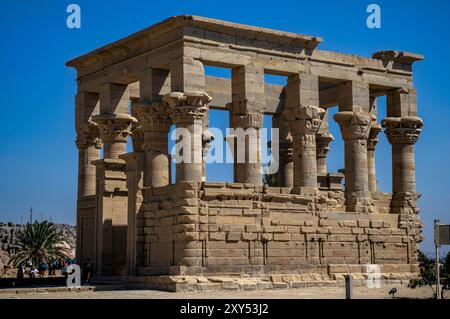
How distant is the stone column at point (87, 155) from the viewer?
113ft

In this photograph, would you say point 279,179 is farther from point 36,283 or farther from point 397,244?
point 36,283

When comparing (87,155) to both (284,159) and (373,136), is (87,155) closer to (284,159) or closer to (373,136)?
(284,159)

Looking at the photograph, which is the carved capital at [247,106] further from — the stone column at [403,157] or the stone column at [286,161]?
the stone column at [286,161]

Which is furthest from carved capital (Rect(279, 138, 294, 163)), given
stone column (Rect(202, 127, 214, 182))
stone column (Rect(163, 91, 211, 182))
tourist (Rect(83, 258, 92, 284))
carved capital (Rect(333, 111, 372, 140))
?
tourist (Rect(83, 258, 92, 284))

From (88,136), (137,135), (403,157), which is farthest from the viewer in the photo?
(137,135)

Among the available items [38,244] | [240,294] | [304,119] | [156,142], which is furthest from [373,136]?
[38,244]

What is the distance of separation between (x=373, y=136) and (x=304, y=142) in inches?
253

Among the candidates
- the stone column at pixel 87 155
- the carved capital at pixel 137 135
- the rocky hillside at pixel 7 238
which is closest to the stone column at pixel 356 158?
the carved capital at pixel 137 135

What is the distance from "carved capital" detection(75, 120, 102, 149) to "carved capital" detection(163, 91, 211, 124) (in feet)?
20.4

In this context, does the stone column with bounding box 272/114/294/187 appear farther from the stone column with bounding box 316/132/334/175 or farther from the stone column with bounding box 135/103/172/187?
the stone column with bounding box 135/103/172/187

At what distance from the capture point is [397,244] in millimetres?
33500

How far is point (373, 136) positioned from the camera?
121 feet

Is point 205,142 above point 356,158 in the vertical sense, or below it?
above
